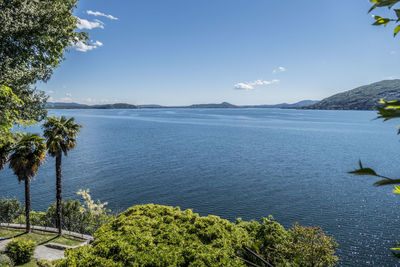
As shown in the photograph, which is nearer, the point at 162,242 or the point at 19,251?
the point at 162,242

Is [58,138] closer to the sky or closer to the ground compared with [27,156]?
closer to the sky

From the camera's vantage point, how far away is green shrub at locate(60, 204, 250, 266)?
39.1 ft

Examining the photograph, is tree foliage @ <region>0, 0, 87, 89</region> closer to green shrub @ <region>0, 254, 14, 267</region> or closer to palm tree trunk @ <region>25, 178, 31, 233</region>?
green shrub @ <region>0, 254, 14, 267</region>

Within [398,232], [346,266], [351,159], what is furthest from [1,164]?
[351,159]

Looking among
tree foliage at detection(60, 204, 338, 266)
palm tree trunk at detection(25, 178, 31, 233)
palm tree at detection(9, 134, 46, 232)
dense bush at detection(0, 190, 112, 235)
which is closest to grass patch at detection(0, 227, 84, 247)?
palm tree trunk at detection(25, 178, 31, 233)

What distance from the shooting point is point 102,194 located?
141 feet

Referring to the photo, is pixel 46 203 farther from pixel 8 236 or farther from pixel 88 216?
pixel 8 236

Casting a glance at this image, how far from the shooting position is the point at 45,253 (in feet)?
72.4

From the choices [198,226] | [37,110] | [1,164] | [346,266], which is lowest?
[346,266]

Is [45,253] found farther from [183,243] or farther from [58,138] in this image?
[183,243]

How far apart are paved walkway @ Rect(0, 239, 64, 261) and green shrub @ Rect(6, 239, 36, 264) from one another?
153cm

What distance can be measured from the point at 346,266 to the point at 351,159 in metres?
45.0

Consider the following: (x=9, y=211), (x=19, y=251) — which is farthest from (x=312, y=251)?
(x=9, y=211)

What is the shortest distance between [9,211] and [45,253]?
1811cm
